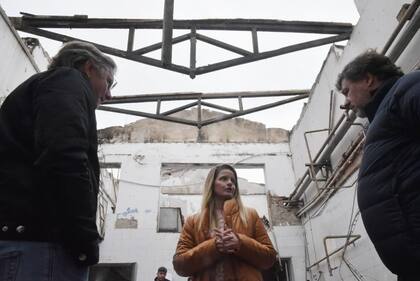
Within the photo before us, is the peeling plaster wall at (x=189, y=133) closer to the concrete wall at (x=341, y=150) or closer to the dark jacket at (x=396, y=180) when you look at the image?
the concrete wall at (x=341, y=150)

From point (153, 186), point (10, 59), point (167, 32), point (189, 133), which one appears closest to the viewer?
point (167, 32)

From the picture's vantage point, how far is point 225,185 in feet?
6.50

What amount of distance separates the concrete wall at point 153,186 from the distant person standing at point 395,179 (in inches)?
208

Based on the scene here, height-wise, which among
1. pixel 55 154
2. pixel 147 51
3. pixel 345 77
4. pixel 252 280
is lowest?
pixel 252 280

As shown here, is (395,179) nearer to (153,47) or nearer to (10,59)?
(153,47)

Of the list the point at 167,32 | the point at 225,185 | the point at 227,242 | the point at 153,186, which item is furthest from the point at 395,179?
the point at 153,186

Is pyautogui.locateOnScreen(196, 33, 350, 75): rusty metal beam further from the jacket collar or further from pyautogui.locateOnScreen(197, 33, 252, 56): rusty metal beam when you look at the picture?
the jacket collar

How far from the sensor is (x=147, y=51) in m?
3.74

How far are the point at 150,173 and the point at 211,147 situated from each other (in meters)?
1.59


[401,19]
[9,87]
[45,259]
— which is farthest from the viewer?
[9,87]

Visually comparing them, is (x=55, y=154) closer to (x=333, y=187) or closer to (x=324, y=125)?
(x=333, y=187)

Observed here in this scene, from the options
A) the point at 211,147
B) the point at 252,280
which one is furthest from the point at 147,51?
the point at 211,147

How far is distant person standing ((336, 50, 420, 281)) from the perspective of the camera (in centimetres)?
105

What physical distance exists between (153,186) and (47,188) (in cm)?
590
